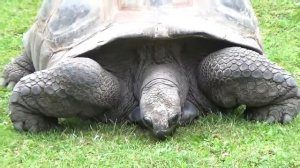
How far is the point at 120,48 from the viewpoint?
4.79 meters

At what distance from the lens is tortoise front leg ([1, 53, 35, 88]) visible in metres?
6.14

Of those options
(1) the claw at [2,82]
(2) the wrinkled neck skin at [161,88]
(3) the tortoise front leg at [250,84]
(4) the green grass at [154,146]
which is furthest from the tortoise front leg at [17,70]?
(3) the tortoise front leg at [250,84]

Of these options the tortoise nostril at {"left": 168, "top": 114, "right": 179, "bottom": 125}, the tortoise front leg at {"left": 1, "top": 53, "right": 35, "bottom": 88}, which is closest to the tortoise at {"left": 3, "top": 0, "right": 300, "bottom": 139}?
the tortoise nostril at {"left": 168, "top": 114, "right": 179, "bottom": 125}

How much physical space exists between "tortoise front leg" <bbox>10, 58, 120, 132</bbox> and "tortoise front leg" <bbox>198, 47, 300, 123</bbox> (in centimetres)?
62

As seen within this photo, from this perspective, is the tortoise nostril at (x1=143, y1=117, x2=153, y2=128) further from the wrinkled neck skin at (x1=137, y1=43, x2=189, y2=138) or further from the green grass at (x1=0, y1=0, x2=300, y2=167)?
the green grass at (x1=0, y1=0, x2=300, y2=167)

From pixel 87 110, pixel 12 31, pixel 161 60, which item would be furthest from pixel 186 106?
pixel 12 31

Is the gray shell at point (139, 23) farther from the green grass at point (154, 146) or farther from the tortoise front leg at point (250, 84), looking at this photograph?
the green grass at point (154, 146)

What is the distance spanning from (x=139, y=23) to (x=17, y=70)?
1862mm

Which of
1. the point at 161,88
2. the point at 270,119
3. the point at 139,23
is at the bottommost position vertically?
the point at 270,119

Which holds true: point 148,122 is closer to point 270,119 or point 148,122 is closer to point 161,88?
point 161,88

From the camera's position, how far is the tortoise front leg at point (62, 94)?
4473 millimetres

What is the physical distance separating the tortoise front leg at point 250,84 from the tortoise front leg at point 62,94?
0.62 m

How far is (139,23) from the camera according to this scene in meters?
4.66

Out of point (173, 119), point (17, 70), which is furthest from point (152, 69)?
point (17, 70)
